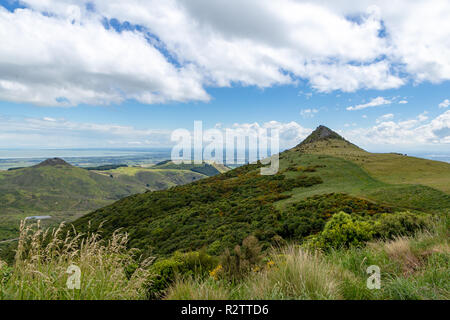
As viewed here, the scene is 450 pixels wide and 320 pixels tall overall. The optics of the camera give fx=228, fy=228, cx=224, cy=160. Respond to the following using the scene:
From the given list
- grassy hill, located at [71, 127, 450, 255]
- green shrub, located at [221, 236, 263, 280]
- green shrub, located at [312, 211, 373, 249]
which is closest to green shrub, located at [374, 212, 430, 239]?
green shrub, located at [312, 211, 373, 249]

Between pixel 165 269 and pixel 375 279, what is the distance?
5.51 metres

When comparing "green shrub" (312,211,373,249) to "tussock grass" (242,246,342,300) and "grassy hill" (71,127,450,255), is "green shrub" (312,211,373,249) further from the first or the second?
"tussock grass" (242,246,342,300)

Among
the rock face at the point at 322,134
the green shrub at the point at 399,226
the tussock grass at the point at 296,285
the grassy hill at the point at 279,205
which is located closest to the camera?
the tussock grass at the point at 296,285

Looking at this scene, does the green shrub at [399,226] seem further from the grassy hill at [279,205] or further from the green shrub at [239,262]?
the green shrub at [239,262]

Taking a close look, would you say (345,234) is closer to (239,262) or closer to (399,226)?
(399,226)

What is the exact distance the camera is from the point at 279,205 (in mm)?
25062

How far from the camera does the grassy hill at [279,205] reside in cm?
1750

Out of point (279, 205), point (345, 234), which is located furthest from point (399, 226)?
point (279, 205)

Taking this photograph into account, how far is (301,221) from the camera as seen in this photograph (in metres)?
17.3

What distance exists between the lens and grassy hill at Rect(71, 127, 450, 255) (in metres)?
17.5

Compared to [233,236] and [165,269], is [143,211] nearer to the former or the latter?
[233,236]

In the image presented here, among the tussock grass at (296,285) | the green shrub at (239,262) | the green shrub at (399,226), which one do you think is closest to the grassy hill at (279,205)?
the green shrub at (399,226)

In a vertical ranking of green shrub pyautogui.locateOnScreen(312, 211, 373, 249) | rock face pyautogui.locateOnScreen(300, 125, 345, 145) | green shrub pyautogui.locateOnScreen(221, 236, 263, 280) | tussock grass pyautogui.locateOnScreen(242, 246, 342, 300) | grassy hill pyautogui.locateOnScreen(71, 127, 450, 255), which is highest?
rock face pyautogui.locateOnScreen(300, 125, 345, 145)

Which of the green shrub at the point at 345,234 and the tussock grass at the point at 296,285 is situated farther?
the green shrub at the point at 345,234
